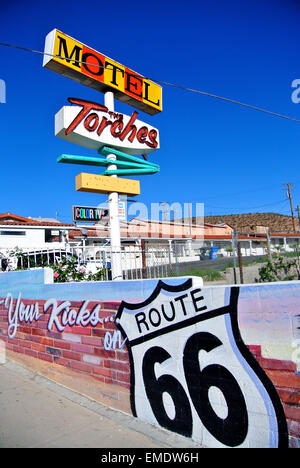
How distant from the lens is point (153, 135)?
1040cm

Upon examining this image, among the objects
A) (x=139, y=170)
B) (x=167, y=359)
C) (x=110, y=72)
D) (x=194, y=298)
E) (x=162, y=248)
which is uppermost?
(x=110, y=72)

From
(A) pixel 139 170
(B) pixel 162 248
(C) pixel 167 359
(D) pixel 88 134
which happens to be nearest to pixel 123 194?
(A) pixel 139 170

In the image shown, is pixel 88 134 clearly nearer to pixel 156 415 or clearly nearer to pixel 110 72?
pixel 110 72

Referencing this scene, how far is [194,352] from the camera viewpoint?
394 cm

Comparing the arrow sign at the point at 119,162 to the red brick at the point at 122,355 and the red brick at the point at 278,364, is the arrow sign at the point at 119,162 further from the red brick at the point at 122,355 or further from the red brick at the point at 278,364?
the red brick at the point at 278,364

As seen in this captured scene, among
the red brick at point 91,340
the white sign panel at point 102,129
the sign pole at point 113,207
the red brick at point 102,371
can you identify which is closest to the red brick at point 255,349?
the red brick at point 102,371

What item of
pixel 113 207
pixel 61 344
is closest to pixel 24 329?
pixel 61 344

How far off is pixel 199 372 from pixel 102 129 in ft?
22.8

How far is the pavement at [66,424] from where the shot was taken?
398cm

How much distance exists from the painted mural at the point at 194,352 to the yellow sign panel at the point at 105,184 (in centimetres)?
326

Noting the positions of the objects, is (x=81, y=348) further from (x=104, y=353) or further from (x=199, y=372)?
(x=199, y=372)

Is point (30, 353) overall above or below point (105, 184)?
below

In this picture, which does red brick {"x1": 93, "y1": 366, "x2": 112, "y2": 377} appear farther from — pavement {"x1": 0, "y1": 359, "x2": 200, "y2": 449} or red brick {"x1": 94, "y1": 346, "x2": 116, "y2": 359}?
pavement {"x1": 0, "y1": 359, "x2": 200, "y2": 449}
